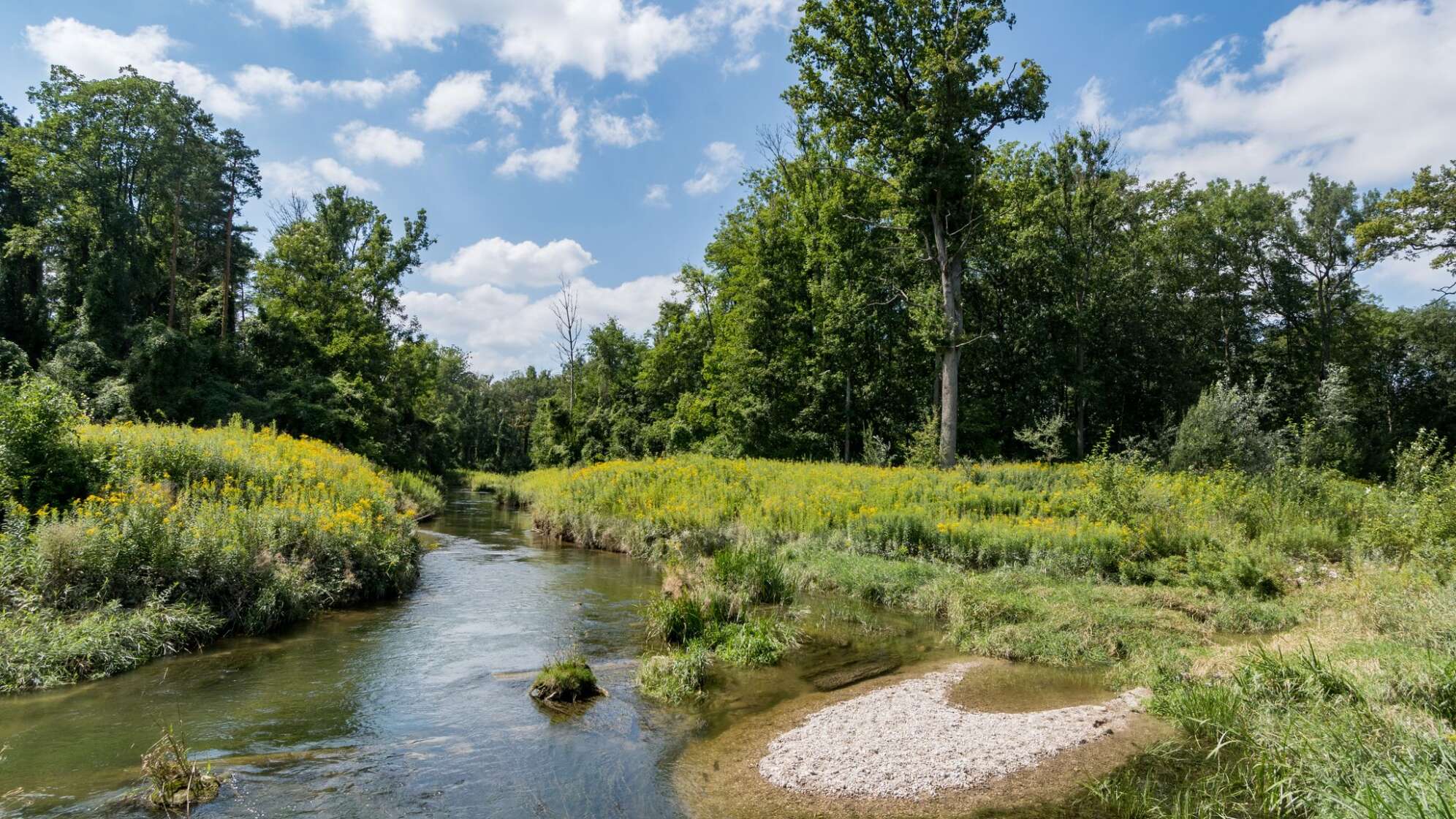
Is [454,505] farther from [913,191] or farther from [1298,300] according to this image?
[1298,300]

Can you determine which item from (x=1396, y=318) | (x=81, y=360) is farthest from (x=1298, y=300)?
(x=81, y=360)

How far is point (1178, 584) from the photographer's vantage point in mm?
11859

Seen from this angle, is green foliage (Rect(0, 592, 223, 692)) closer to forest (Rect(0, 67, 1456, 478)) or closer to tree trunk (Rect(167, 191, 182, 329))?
forest (Rect(0, 67, 1456, 478))

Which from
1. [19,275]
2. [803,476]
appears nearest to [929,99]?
[803,476]

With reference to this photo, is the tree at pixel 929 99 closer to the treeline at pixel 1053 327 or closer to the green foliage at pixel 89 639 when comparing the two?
the treeline at pixel 1053 327

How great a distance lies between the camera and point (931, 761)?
576 centimetres

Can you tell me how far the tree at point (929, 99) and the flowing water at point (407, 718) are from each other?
1721cm

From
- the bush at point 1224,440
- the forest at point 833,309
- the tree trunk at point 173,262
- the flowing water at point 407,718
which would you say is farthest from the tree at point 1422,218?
the tree trunk at point 173,262

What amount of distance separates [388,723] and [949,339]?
21.4 m

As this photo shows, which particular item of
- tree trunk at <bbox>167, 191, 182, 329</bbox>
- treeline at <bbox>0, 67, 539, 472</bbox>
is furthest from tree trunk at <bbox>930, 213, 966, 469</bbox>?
tree trunk at <bbox>167, 191, 182, 329</bbox>

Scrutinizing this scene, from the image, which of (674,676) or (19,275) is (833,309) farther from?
(19,275)

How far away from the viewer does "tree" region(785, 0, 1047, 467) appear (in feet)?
77.4

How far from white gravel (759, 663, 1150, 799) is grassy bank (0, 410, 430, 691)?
804 cm

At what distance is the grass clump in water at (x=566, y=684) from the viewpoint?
7.63 metres
